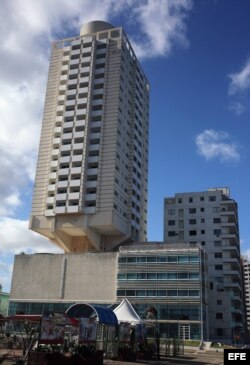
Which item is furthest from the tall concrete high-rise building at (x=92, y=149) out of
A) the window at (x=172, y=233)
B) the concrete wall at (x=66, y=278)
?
the window at (x=172, y=233)

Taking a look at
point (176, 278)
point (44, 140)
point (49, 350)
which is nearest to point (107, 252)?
point (176, 278)

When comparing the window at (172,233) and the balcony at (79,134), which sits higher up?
the balcony at (79,134)

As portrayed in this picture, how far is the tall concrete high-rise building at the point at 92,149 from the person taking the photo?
8662 cm

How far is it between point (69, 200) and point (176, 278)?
26211 millimetres

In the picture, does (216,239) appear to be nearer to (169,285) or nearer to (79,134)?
(169,285)

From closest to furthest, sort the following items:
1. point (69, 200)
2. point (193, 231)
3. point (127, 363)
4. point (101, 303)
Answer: point (127, 363), point (101, 303), point (69, 200), point (193, 231)

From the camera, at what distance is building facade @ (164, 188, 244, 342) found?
305 feet

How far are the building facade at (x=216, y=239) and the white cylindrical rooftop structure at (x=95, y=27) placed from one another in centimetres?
4692

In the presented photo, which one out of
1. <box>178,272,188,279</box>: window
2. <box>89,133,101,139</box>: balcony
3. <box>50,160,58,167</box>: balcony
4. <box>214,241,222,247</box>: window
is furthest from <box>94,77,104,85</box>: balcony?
<box>214,241,222,247</box>: window

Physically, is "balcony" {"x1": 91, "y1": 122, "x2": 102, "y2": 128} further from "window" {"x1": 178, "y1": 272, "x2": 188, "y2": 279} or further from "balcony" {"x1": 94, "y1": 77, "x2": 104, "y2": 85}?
"window" {"x1": 178, "y1": 272, "x2": 188, "y2": 279}

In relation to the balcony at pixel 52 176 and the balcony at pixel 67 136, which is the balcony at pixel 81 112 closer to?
the balcony at pixel 67 136

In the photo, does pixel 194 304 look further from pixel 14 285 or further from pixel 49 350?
pixel 49 350

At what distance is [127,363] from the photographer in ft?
108

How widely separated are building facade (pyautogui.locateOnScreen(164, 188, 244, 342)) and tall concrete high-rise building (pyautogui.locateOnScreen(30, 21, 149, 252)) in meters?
12.6
